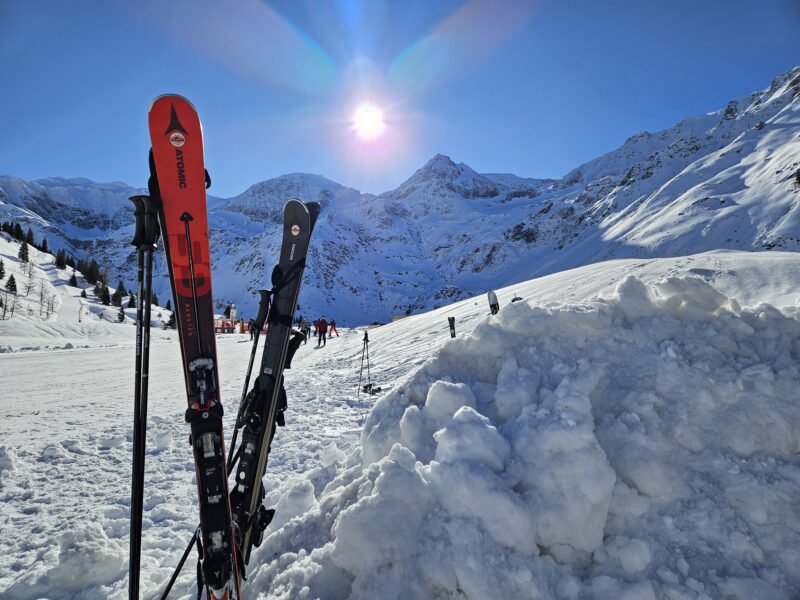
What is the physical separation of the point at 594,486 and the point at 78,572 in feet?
12.9

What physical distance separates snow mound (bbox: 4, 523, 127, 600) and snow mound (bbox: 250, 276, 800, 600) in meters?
1.28

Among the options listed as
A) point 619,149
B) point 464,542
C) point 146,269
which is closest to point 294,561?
point 464,542

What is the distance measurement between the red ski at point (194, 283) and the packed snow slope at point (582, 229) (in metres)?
47.0

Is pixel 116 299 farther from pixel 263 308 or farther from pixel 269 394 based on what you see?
pixel 269 394

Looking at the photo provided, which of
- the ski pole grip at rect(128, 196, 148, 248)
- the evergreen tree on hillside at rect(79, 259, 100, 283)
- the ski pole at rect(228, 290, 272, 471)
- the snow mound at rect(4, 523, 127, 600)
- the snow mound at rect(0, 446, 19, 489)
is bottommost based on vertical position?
the snow mound at rect(4, 523, 127, 600)

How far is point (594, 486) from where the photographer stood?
256cm

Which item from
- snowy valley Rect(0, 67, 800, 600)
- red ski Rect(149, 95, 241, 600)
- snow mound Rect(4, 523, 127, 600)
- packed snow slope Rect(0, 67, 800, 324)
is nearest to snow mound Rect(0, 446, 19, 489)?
snowy valley Rect(0, 67, 800, 600)

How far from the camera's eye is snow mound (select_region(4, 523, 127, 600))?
118 inches

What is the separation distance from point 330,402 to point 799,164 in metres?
62.1

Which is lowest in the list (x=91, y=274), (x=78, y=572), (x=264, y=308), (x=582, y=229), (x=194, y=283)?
(x=78, y=572)

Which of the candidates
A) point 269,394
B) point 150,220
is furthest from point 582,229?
point 150,220

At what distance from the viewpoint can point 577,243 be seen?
270ft

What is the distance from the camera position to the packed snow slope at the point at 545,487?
2.42 m

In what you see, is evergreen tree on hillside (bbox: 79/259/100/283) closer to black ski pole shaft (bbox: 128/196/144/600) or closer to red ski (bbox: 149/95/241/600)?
red ski (bbox: 149/95/241/600)
